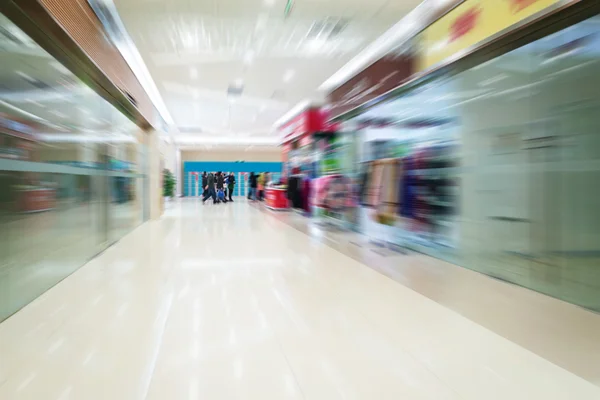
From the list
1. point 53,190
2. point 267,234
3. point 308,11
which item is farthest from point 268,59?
point 53,190

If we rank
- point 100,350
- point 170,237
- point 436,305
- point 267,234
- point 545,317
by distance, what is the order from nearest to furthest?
1. point 100,350
2. point 545,317
3. point 436,305
4. point 170,237
5. point 267,234

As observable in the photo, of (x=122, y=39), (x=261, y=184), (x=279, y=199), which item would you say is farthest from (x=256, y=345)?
(x=261, y=184)

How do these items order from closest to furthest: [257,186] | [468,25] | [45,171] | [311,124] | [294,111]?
[45,171] < [468,25] < [311,124] < [294,111] < [257,186]

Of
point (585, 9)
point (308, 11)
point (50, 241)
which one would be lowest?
point (50, 241)

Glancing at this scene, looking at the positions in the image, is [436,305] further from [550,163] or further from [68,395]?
[68,395]

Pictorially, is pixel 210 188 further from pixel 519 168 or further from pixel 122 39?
pixel 519 168

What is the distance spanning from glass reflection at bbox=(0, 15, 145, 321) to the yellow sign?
161 inches

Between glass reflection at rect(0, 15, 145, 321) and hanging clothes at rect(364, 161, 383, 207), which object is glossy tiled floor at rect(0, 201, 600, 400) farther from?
hanging clothes at rect(364, 161, 383, 207)

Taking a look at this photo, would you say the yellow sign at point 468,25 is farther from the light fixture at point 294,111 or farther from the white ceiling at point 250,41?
the light fixture at point 294,111

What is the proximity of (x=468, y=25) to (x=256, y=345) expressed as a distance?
386 centimetres

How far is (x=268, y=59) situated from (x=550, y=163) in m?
5.73

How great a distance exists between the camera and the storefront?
10.7ft

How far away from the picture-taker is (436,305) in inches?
119

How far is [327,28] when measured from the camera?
243 inches
